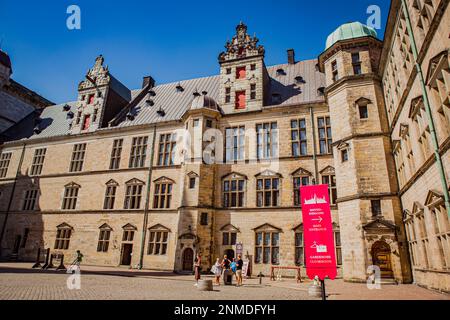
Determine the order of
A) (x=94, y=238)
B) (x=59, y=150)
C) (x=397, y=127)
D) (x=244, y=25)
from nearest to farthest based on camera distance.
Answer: (x=397, y=127) < (x=94, y=238) < (x=244, y=25) < (x=59, y=150)

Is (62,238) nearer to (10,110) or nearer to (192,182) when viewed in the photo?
(192,182)

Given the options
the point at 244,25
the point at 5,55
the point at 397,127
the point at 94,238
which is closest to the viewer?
the point at 397,127

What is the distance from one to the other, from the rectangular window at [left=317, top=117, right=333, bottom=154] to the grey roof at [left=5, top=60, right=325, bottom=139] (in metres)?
1.82

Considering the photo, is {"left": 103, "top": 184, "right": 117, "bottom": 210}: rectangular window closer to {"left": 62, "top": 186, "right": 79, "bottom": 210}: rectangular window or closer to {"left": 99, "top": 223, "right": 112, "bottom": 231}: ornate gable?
{"left": 99, "top": 223, "right": 112, "bottom": 231}: ornate gable

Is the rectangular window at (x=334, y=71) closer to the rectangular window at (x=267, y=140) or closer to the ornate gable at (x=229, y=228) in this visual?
the rectangular window at (x=267, y=140)

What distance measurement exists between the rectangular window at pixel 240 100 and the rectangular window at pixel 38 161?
23268mm

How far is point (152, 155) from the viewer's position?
86.5 feet

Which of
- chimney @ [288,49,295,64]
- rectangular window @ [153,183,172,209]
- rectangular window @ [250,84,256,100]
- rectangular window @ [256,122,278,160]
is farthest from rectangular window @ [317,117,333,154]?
rectangular window @ [153,183,172,209]

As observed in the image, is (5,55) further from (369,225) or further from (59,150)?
(369,225)

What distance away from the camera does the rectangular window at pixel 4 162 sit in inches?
1303

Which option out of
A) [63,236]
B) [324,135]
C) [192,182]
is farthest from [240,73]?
[63,236]

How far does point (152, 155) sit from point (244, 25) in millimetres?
15883
